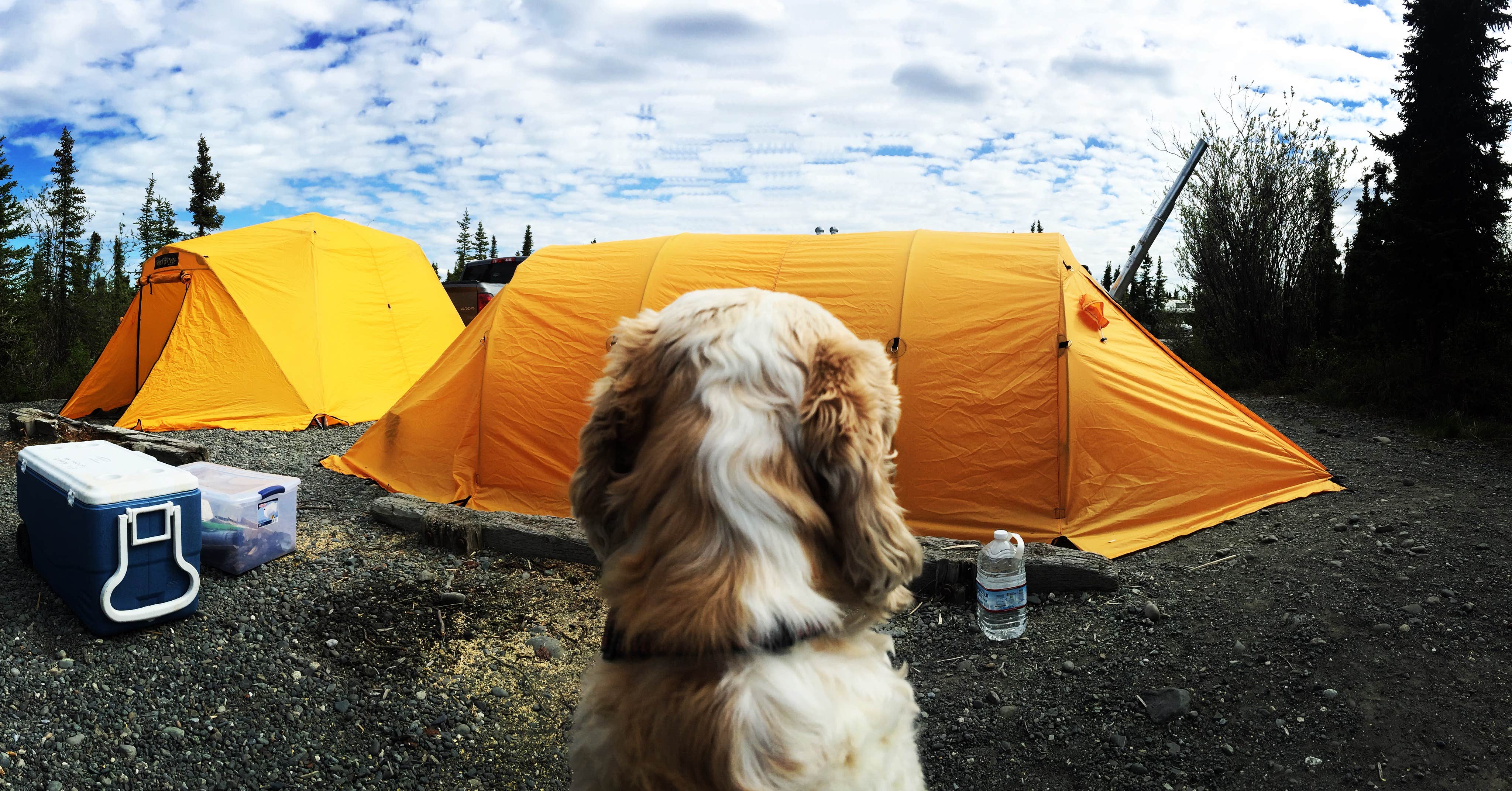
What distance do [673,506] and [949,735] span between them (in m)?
2.79

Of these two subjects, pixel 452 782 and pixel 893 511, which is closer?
pixel 893 511

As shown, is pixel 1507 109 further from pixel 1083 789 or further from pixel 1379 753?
pixel 1083 789

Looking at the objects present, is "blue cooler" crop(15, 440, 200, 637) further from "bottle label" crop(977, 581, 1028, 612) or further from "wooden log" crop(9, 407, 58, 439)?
"wooden log" crop(9, 407, 58, 439)

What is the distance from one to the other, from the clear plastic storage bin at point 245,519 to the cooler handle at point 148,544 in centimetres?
60

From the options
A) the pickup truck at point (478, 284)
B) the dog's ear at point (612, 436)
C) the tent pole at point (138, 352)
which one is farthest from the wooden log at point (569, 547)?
the tent pole at point (138, 352)

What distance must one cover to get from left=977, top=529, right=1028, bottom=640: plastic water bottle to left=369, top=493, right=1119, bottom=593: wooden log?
20cm

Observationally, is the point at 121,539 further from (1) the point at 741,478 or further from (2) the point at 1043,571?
(2) the point at 1043,571

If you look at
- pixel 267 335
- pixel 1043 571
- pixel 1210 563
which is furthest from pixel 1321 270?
pixel 267 335

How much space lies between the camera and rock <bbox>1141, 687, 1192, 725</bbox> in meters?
3.44

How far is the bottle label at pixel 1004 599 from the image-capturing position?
432 cm

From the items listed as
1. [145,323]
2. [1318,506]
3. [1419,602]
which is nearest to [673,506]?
[1419,602]

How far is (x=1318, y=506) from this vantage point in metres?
5.88

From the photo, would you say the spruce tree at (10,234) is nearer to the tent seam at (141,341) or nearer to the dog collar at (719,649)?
the tent seam at (141,341)

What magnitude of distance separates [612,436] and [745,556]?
0.37 m
